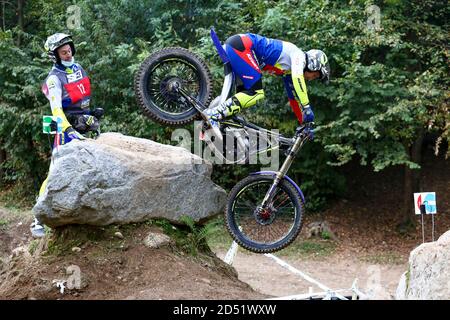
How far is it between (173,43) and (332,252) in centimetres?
525

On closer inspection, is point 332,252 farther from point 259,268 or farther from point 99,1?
point 99,1

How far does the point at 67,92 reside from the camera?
24.9 ft

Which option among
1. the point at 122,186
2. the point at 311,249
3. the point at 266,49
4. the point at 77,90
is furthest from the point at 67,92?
the point at 311,249

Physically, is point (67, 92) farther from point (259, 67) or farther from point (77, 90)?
point (259, 67)

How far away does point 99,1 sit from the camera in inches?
572

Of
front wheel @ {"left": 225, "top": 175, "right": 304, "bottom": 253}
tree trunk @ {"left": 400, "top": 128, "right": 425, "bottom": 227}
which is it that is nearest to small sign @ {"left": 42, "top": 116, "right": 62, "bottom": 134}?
front wheel @ {"left": 225, "top": 175, "right": 304, "bottom": 253}

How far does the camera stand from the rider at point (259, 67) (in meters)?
7.18

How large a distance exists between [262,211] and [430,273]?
2.15 meters

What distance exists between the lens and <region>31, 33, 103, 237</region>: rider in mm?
7453

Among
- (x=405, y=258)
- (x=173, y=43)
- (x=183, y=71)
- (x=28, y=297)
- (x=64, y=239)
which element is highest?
(x=173, y=43)

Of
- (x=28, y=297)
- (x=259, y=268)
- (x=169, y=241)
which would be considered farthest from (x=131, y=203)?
(x=259, y=268)

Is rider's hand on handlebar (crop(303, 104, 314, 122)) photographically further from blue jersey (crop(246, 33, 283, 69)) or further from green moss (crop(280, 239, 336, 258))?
green moss (crop(280, 239, 336, 258))

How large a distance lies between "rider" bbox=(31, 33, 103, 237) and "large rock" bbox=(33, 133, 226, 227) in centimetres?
27

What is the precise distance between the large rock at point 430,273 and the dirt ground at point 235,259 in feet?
5.17
